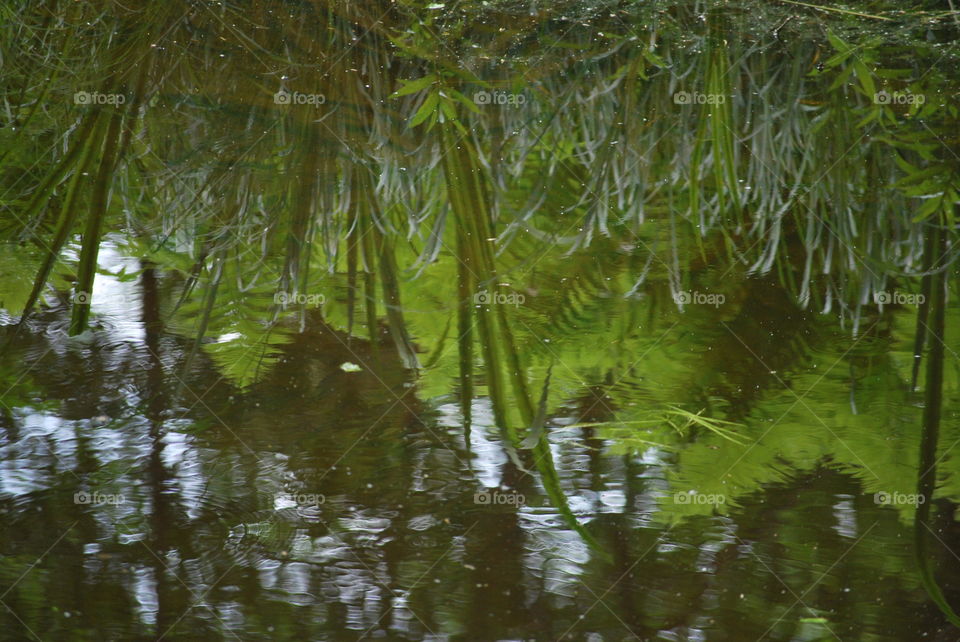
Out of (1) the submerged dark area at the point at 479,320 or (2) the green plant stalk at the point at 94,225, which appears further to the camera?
(2) the green plant stalk at the point at 94,225

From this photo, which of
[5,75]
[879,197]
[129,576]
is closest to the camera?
[129,576]

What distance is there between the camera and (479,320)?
1.19 metres

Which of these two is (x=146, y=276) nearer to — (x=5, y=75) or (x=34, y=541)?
(x=34, y=541)

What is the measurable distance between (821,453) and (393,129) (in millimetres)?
918

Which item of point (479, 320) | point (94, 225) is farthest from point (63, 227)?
point (479, 320)

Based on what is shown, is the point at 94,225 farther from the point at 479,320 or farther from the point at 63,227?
the point at 479,320

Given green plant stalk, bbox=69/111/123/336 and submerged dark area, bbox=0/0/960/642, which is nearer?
submerged dark area, bbox=0/0/960/642

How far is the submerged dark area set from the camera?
2.97ft

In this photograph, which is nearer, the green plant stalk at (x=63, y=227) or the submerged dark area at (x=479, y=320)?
the submerged dark area at (x=479, y=320)

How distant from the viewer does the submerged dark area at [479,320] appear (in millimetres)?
904

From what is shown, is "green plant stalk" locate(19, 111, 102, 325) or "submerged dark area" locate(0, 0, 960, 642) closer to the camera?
"submerged dark area" locate(0, 0, 960, 642)

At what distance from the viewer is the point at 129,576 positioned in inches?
34.3

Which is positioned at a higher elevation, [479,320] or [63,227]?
[63,227]

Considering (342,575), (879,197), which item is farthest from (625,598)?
(879,197)
